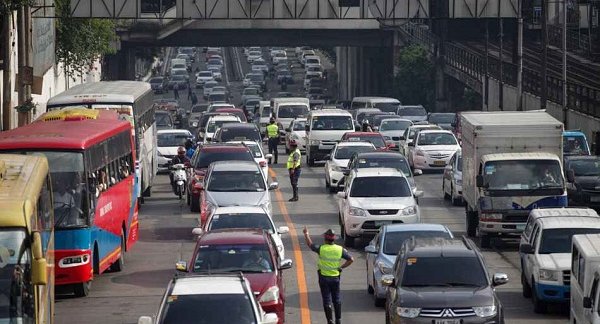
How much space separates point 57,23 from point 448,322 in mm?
59528

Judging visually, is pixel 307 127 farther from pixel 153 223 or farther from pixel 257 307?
pixel 257 307

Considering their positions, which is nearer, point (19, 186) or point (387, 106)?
point (19, 186)

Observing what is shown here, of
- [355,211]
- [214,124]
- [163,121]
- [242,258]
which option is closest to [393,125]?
[214,124]

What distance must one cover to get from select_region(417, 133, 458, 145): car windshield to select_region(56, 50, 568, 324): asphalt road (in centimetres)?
510

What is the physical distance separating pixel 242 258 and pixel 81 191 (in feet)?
14.5

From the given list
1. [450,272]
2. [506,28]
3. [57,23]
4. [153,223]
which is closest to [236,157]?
[153,223]

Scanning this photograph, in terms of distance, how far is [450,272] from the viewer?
2198cm

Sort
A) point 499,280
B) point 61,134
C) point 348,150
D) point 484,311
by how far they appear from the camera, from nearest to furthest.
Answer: point 484,311
point 499,280
point 61,134
point 348,150

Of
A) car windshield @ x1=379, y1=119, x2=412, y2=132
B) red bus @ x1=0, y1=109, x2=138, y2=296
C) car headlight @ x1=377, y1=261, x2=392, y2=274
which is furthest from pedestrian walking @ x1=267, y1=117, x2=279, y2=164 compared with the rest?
car headlight @ x1=377, y1=261, x2=392, y2=274

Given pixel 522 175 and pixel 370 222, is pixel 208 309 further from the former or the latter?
pixel 522 175

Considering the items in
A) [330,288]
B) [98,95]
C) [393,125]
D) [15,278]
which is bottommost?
[393,125]

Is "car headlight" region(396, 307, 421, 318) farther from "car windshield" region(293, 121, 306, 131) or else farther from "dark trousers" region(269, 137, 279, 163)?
"car windshield" region(293, 121, 306, 131)

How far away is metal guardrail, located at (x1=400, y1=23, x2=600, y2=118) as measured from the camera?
65.2 m

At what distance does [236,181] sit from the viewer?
1403 inches
